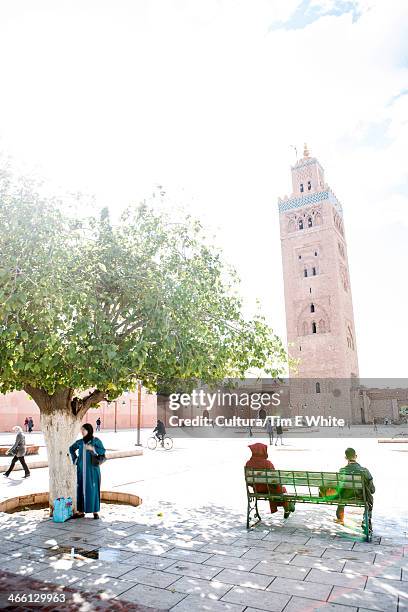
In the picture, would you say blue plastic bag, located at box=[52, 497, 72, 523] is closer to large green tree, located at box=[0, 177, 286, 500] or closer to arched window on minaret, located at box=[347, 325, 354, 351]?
large green tree, located at box=[0, 177, 286, 500]

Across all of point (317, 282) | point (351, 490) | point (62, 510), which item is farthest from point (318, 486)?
point (317, 282)

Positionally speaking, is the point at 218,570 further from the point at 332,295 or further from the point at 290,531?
the point at 332,295

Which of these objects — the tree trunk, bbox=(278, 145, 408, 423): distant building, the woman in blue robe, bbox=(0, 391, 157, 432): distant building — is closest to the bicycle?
bbox=(0, 391, 157, 432): distant building

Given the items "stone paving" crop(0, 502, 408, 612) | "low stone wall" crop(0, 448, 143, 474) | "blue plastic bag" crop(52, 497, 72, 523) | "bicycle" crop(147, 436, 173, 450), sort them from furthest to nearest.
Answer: "bicycle" crop(147, 436, 173, 450), "low stone wall" crop(0, 448, 143, 474), "blue plastic bag" crop(52, 497, 72, 523), "stone paving" crop(0, 502, 408, 612)

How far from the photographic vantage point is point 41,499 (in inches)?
364

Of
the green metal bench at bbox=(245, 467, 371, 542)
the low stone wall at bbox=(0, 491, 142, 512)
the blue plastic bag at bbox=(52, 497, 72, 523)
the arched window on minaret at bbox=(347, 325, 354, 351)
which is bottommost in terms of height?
the low stone wall at bbox=(0, 491, 142, 512)

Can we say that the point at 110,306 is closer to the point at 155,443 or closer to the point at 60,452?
the point at 60,452

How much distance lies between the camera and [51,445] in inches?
314

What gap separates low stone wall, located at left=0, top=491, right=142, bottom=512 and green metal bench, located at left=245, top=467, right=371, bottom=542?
2.96m

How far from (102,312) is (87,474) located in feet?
9.44

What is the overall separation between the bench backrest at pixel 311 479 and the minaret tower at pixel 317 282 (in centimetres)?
4788

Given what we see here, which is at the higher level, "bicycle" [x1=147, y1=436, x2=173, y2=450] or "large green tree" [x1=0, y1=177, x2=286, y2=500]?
"large green tree" [x1=0, y1=177, x2=286, y2=500]

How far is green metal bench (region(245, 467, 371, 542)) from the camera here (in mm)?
6367

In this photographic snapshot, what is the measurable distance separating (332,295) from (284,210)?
570 inches
